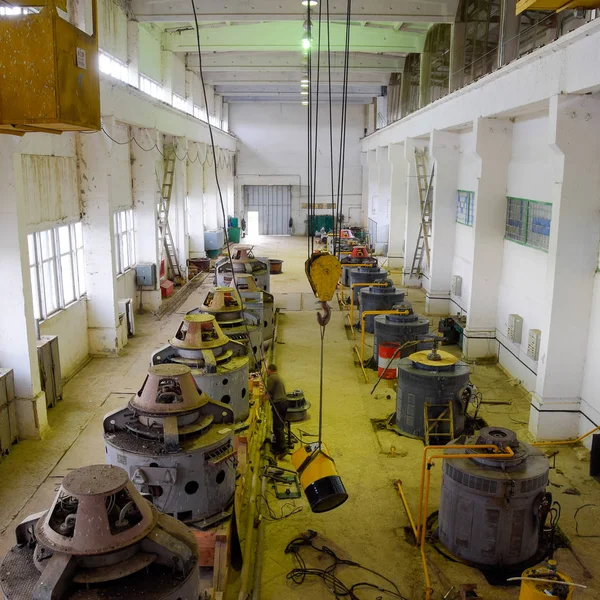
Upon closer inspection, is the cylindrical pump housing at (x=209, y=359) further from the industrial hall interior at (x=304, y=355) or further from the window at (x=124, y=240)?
the window at (x=124, y=240)

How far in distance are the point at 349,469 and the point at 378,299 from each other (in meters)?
7.16

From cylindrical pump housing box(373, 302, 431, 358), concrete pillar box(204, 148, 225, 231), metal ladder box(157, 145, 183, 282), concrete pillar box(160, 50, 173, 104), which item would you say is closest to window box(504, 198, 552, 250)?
cylindrical pump housing box(373, 302, 431, 358)

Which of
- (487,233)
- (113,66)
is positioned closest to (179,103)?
(113,66)

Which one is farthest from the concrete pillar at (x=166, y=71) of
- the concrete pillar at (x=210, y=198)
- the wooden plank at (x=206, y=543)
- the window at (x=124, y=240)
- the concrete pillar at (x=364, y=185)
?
the wooden plank at (x=206, y=543)

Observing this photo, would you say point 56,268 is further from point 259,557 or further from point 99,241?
point 259,557

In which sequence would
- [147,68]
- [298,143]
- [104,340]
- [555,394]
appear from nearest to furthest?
[555,394]
[104,340]
[147,68]
[298,143]

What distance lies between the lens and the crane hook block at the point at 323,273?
21.6 feet

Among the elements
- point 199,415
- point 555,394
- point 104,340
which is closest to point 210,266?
point 104,340

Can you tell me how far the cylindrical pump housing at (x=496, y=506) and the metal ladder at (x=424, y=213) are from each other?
13472 millimetres

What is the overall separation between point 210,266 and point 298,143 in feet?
47.0

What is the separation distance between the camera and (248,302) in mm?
11648

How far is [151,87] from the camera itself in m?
19.3

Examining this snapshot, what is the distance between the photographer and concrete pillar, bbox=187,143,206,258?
2634 cm

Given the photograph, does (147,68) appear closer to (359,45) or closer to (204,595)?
(359,45)
